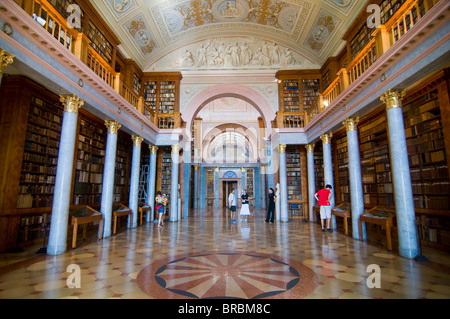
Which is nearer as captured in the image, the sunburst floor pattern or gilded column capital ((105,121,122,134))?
the sunburst floor pattern

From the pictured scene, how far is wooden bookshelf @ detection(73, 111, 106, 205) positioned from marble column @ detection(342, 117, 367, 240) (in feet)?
24.7

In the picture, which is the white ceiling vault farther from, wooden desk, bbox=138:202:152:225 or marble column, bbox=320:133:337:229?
wooden desk, bbox=138:202:152:225

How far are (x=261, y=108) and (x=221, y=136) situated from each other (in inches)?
404

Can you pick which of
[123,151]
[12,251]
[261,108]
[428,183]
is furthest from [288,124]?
[12,251]

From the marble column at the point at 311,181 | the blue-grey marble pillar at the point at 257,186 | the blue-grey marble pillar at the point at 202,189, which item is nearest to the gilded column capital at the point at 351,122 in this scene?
the marble column at the point at 311,181

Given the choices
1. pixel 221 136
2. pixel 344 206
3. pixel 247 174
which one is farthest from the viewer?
pixel 221 136

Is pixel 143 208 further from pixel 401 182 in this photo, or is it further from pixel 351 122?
pixel 401 182

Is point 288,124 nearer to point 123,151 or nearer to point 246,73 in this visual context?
point 246,73

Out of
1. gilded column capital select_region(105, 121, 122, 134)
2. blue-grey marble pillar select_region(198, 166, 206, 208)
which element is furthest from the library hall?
blue-grey marble pillar select_region(198, 166, 206, 208)

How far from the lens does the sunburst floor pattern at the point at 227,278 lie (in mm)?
2402

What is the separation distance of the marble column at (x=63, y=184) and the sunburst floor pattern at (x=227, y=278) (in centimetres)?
219

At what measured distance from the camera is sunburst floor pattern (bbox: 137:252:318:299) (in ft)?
7.88

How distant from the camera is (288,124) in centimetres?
1006

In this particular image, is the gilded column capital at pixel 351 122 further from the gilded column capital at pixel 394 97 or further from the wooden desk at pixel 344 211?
the wooden desk at pixel 344 211
